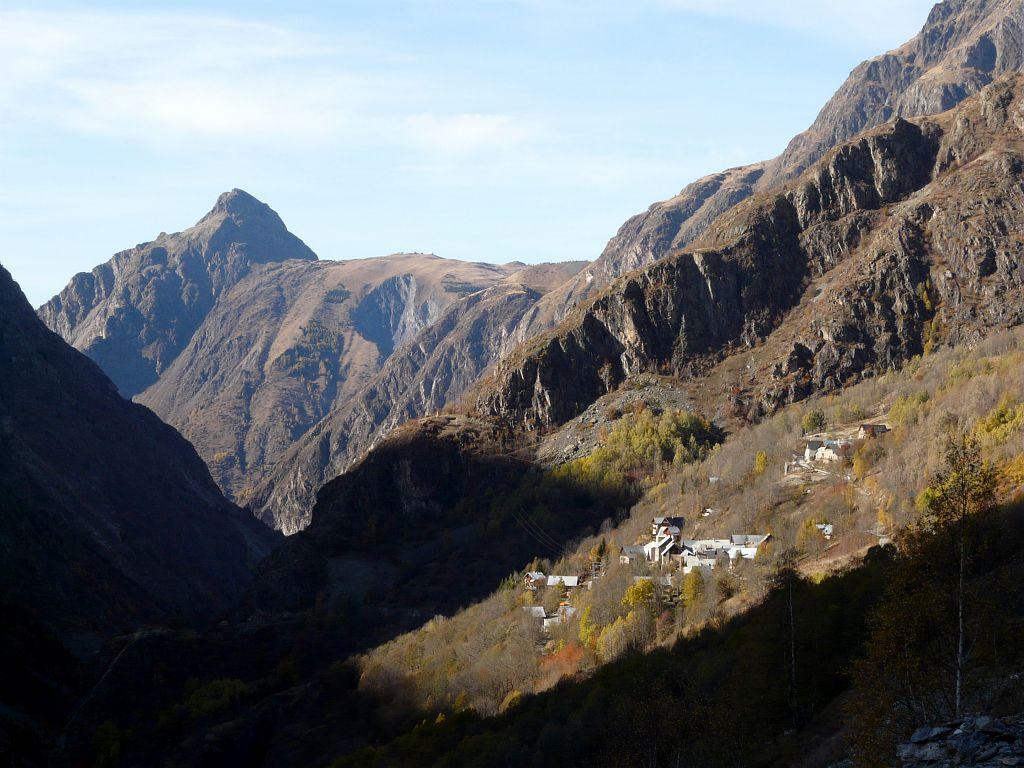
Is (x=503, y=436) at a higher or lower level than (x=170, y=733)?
higher

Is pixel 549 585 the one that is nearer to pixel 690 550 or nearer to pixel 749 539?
pixel 690 550

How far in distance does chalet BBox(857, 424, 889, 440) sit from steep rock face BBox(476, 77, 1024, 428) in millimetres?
33044

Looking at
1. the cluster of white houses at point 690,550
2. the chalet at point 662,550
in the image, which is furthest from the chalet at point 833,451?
the chalet at point 662,550

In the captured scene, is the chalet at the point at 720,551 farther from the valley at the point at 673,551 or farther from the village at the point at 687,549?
the valley at the point at 673,551

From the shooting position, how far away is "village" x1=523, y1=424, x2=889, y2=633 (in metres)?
97.3

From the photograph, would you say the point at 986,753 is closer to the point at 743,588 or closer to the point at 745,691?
the point at 745,691

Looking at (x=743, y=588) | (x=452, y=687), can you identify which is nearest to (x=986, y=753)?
(x=743, y=588)

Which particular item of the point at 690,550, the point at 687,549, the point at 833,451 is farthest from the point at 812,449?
the point at 690,550

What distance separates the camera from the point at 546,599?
366 feet

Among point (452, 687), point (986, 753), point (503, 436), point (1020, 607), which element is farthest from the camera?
point (503, 436)

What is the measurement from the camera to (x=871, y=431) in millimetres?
119000

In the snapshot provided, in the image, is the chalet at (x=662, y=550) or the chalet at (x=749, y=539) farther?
the chalet at (x=662, y=550)

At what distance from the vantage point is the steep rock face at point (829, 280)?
15750cm

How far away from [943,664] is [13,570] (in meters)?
153
